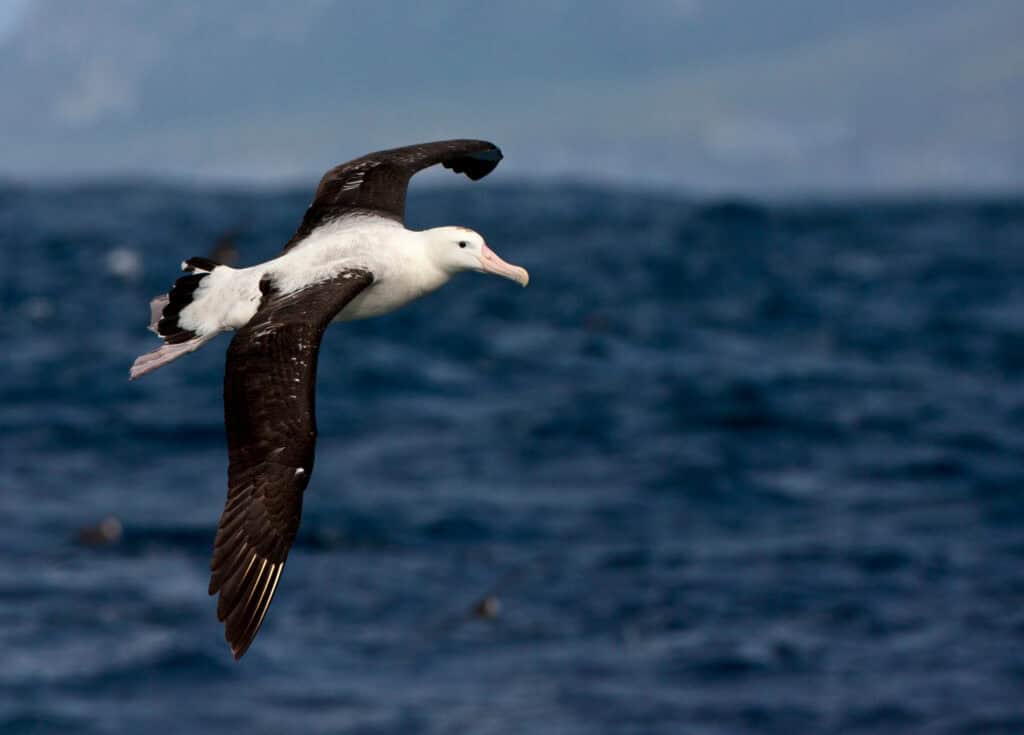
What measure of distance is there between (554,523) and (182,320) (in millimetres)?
14660

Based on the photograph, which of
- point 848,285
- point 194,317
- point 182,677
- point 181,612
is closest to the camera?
point 194,317

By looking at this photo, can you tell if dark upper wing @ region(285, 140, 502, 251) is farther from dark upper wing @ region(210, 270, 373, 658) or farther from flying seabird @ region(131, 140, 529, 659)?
dark upper wing @ region(210, 270, 373, 658)

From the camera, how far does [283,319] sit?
769 cm

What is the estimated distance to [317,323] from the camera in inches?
297

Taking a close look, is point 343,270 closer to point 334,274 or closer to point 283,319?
point 334,274

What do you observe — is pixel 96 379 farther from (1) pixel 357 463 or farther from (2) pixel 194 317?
(2) pixel 194 317

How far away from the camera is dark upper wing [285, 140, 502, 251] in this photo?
9305mm

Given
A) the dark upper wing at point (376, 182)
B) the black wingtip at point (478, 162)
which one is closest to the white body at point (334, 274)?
the dark upper wing at point (376, 182)

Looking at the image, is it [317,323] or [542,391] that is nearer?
[317,323]

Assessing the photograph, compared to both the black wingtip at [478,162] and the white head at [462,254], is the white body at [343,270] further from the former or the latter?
the black wingtip at [478,162]

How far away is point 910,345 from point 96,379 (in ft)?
61.0

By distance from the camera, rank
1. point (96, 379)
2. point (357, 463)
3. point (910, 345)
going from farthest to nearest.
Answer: point (910, 345)
point (96, 379)
point (357, 463)

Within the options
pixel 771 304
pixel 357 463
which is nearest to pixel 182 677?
pixel 357 463

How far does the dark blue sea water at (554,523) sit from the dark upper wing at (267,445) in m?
9.66
